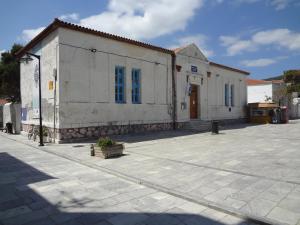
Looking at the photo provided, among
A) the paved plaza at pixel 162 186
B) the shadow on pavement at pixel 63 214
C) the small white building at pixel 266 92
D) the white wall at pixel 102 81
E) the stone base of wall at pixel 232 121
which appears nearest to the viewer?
the shadow on pavement at pixel 63 214

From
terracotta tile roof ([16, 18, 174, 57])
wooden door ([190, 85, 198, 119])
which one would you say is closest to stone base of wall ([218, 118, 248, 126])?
wooden door ([190, 85, 198, 119])

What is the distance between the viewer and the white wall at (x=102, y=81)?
1153 cm

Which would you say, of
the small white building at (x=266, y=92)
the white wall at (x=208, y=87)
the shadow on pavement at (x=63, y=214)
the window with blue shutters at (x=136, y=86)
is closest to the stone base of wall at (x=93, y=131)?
the window with blue shutters at (x=136, y=86)

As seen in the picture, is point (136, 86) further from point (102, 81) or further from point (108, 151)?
point (108, 151)

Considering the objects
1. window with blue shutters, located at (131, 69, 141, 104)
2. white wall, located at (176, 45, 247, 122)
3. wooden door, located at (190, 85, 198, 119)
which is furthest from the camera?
wooden door, located at (190, 85, 198, 119)

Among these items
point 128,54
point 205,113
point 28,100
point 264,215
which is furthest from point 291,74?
point 264,215

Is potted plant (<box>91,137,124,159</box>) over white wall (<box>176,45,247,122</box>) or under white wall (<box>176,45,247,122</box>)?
under

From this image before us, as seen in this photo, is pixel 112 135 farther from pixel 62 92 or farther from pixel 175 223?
pixel 175 223

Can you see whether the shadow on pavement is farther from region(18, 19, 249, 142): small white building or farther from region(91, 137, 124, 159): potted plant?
region(18, 19, 249, 142): small white building

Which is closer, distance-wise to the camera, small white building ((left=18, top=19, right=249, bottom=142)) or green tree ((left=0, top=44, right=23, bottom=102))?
small white building ((left=18, top=19, right=249, bottom=142))

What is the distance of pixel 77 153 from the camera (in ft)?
28.9

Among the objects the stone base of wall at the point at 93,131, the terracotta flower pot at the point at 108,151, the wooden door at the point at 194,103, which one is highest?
the wooden door at the point at 194,103

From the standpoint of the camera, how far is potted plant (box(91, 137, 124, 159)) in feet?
26.0

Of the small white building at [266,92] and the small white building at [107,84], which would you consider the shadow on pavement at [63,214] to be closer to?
the small white building at [107,84]
